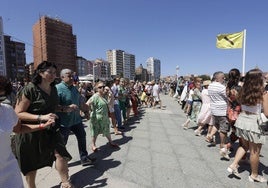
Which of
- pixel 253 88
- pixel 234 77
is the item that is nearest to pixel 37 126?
pixel 253 88

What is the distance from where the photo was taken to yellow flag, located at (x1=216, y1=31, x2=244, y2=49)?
9492 millimetres

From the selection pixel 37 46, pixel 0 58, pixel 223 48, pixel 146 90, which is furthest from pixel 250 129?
pixel 0 58

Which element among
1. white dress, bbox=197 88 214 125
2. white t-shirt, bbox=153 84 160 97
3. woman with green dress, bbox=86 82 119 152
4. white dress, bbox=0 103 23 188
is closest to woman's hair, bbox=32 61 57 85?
white dress, bbox=0 103 23 188

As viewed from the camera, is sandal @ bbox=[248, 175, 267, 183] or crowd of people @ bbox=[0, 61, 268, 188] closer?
crowd of people @ bbox=[0, 61, 268, 188]

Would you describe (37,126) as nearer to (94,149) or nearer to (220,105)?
(94,149)

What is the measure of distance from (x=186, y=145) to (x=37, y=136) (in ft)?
12.1

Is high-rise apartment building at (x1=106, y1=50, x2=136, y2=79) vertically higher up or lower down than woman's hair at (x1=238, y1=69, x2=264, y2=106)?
higher up

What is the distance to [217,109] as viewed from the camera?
4.25 meters

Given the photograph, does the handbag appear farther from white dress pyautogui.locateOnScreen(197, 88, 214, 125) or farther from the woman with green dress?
the woman with green dress

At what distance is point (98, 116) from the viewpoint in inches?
176

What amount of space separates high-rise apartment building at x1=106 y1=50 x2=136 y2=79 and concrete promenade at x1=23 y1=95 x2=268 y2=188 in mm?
145585

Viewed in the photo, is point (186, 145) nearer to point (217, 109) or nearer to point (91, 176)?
point (217, 109)

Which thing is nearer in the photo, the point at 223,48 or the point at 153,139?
the point at 153,139

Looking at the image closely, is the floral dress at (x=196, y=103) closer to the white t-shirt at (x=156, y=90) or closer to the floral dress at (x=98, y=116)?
the floral dress at (x=98, y=116)
